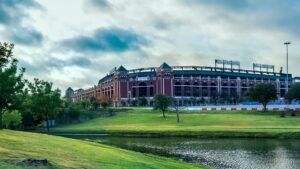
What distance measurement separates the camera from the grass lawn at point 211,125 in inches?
2790

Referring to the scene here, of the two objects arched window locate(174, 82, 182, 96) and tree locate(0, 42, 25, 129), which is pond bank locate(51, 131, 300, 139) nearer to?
tree locate(0, 42, 25, 129)

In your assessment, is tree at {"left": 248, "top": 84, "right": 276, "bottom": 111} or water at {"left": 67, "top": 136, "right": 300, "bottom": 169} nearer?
water at {"left": 67, "top": 136, "right": 300, "bottom": 169}

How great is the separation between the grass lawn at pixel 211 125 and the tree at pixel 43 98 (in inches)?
452

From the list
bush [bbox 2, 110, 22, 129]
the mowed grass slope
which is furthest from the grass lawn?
bush [bbox 2, 110, 22, 129]

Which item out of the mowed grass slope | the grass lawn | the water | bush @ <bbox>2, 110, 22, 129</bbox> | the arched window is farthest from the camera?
the arched window

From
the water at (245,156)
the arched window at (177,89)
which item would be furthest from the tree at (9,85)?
the arched window at (177,89)

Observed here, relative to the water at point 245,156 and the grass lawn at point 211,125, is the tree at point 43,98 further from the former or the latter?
the water at point 245,156

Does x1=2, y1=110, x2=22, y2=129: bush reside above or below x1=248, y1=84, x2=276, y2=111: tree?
below

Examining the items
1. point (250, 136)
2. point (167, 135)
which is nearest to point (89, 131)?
point (167, 135)

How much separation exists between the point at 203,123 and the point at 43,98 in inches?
1456

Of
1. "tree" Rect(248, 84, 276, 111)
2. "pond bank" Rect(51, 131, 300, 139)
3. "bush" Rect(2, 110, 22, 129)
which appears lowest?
"pond bank" Rect(51, 131, 300, 139)

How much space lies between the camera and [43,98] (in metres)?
80.4

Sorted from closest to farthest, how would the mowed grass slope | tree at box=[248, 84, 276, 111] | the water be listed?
the water, the mowed grass slope, tree at box=[248, 84, 276, 111]

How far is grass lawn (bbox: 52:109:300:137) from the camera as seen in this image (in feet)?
233
